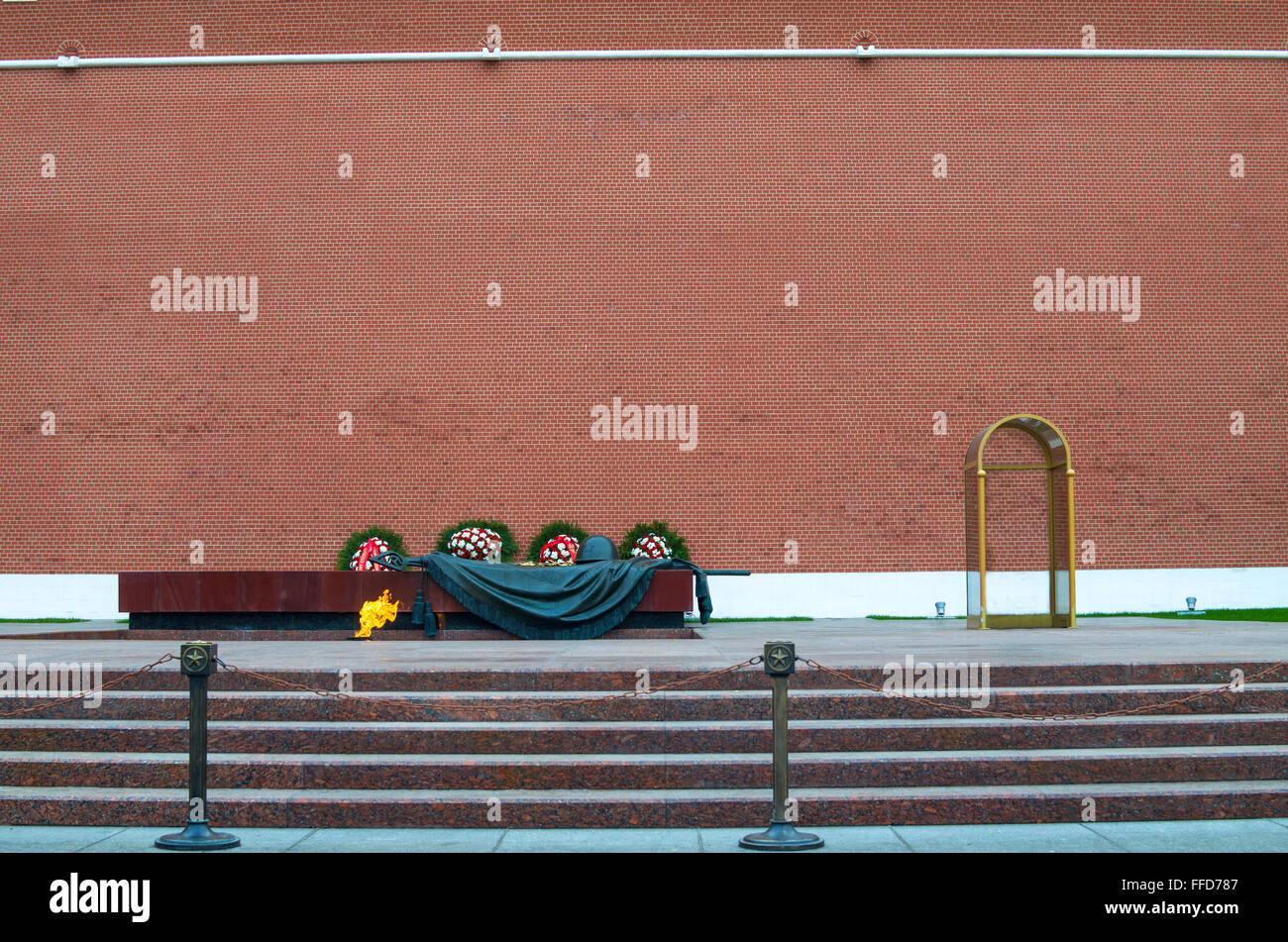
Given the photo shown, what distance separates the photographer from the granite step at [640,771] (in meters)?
5.32

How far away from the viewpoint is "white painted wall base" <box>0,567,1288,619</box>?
1366 centimetres

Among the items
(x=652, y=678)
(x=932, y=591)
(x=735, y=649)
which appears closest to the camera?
(x=652, y=678)

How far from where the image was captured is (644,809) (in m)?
5.06

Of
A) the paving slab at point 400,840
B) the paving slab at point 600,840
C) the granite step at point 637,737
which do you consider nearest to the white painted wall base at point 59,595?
A: the granite step at point 637,737

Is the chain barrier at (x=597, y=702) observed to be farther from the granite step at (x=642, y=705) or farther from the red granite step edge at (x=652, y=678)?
the red granite step edge at (x=652, y=678)

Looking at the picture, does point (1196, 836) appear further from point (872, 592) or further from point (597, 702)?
point (872, 592)

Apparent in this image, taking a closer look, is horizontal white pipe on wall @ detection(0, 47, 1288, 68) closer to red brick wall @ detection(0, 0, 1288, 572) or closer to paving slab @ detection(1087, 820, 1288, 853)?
red brick wall @ detection(0, 0, 1288, 572)

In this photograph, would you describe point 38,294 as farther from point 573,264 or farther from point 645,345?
point 645,345

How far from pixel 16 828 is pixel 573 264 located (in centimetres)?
1023

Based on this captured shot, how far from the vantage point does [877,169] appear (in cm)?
1422

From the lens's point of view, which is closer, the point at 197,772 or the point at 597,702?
the point at 197,772

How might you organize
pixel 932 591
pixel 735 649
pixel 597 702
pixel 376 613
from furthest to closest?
pixel 932 591 < pixel 376 613 < pixel 735 649 < pixel 597 702

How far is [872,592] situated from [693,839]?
9.23 meters

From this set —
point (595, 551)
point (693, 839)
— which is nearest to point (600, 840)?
point (693, 839)
